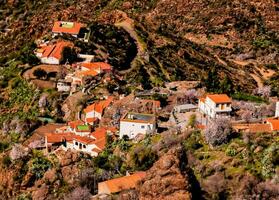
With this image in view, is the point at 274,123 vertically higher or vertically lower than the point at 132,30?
lower

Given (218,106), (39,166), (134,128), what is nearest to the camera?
(39,166)

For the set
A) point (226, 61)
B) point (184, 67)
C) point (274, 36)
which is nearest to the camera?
point (184, 67)

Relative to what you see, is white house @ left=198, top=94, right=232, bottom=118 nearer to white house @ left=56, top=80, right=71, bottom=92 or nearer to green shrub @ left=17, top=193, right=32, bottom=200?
green shrub @ left=17, top=193, right=32, bottom=200

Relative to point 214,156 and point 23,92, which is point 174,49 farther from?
point 214,156

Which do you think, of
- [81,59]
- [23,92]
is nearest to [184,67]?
[81,59]

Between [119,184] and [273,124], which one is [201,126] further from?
[119,184]

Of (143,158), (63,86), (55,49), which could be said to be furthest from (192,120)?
(55,49)

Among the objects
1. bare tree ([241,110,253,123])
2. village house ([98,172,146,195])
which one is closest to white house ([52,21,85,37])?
bare tree ([241,110,253,123])
